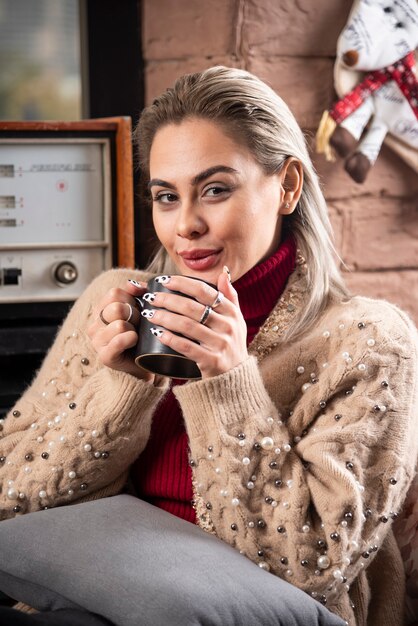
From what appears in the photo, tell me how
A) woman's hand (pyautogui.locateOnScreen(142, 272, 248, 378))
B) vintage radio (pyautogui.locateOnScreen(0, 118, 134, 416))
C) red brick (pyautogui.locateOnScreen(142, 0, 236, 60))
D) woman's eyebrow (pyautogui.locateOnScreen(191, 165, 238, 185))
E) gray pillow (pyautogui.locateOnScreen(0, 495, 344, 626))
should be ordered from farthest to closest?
red brick (pyautogui.locateOnScreen(142, 0, 236, 60))
vintage radio (pyautogui.locateOnScreen(0, 118, 134, 416))
woman's eyebrow (pyautogui.locateOnScreen(191, 165, 238, 185))
woman's hand (pyautogui.locateOnScreen(142, 272, 248, 378))
gray pillow (pyautogui.locateOnScreen(0, 495, 344, 626))

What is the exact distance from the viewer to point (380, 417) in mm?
1096

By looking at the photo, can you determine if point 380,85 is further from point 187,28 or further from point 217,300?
point 217,300

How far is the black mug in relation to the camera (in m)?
1.01

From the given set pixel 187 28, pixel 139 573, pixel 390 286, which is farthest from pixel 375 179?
pixel 139 573

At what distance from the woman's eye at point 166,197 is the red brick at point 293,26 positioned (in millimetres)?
506

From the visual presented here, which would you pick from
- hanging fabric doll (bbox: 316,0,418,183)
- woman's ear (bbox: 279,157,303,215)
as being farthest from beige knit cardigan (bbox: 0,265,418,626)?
hanging fabric doll (bbox: 316,0,418,183)

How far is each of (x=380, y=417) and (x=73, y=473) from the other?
16.0 inches

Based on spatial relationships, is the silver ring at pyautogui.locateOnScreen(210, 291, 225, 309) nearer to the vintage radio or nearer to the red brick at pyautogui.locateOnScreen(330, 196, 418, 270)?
the vintage radio

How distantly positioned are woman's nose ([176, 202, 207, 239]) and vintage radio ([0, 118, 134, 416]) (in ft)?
1.22

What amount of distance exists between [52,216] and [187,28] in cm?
41

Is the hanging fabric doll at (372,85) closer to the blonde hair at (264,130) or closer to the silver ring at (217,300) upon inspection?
the blonde hair at (264,130)

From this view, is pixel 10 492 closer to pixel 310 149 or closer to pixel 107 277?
pixel 107 277

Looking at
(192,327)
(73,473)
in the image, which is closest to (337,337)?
(192,327)

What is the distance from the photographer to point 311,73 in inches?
65.3
